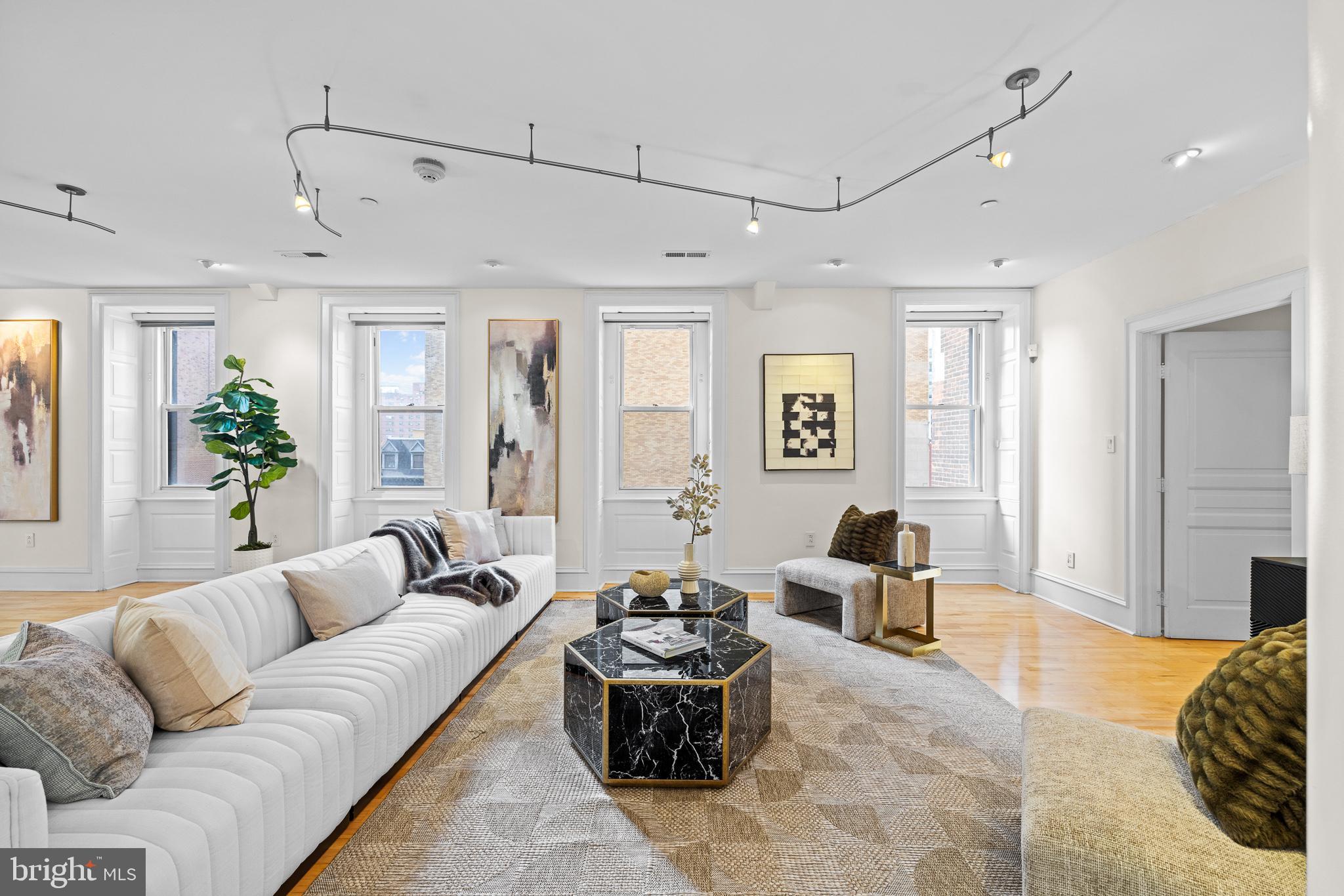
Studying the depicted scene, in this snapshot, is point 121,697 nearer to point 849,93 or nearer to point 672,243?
point 849,93

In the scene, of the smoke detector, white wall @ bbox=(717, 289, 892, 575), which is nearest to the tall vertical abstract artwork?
white wall @ bbox=(717, 289, 892, 575)

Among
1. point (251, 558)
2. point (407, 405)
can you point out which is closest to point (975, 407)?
point (407, 405)

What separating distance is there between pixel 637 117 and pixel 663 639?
2.19 m

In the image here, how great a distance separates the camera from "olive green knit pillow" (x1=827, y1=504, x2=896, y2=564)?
434 centimetres

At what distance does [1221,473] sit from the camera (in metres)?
4.01

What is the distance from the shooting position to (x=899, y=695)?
305 cm

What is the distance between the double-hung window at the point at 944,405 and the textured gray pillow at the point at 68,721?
5707mm

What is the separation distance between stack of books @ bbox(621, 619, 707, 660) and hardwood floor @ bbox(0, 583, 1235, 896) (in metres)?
0.94

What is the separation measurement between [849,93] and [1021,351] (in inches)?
149

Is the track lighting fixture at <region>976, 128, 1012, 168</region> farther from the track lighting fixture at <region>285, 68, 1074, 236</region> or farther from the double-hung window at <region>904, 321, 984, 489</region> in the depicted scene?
the double-hung window at <region>904, 321, 984, 489</region>

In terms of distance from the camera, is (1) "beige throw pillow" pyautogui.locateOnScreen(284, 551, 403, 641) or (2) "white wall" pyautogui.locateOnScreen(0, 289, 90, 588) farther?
(2) "white wall" pyautogui.locateOnScreen(0, 289, 90, 588)

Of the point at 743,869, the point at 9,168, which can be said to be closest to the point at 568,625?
the point at 743,869

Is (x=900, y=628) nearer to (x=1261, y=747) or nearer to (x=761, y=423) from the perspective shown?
(x=761, y=423)

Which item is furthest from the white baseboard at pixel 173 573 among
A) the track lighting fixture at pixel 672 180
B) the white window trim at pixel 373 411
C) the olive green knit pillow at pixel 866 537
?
the olive green knit pillow at pixel 866 537
